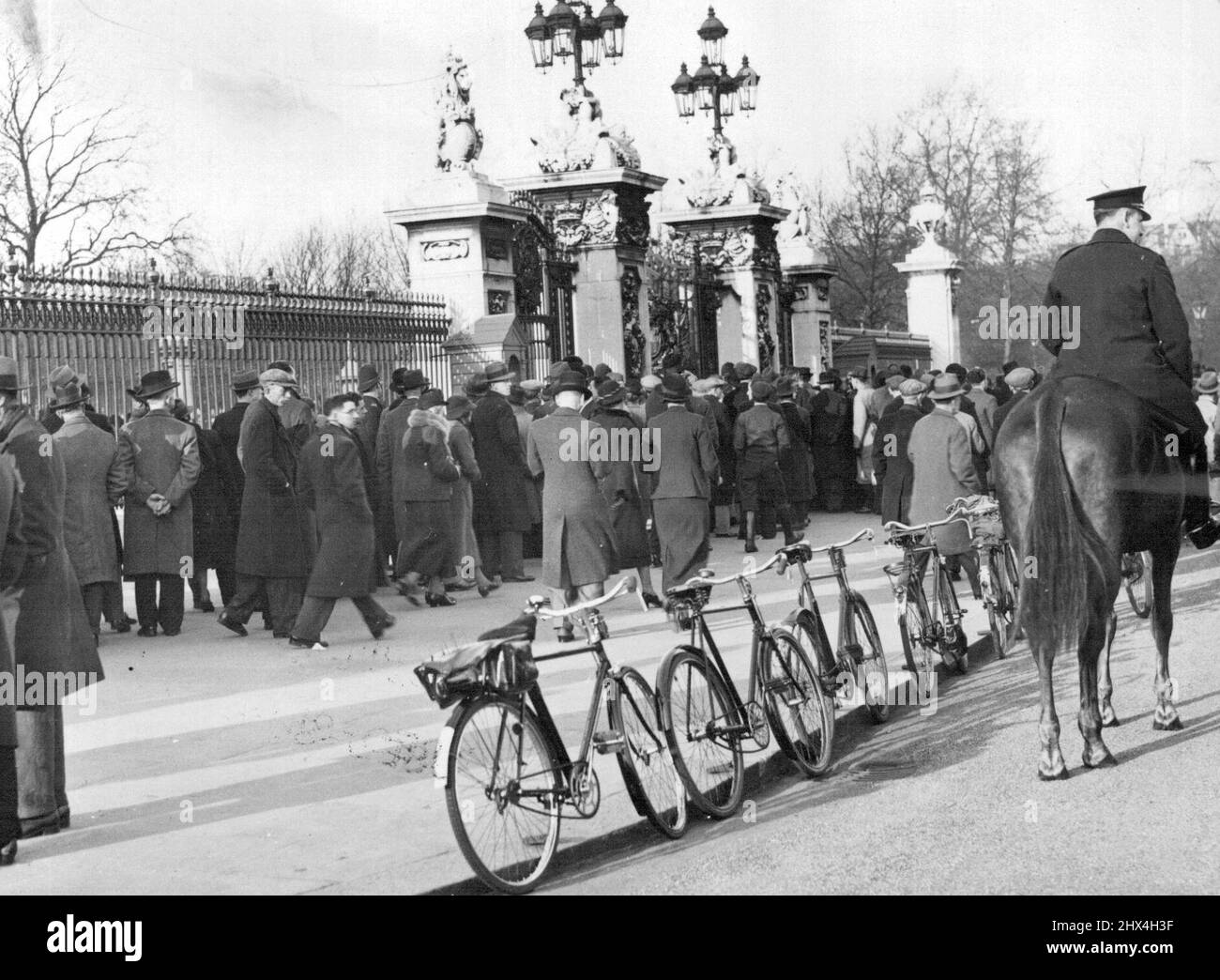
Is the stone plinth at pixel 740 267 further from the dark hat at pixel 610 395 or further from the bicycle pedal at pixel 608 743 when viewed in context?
the bicycle pedal at pixel 608 743

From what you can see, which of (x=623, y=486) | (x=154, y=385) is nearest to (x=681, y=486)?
(x=623, y=486)

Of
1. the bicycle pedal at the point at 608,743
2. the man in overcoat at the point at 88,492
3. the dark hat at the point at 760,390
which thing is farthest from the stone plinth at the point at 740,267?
the bicycle pedal at the point at 608,743

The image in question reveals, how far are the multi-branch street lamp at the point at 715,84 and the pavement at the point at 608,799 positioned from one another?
1437 centimetres

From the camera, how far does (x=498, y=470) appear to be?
624 inches

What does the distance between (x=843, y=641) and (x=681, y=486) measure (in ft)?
13.4

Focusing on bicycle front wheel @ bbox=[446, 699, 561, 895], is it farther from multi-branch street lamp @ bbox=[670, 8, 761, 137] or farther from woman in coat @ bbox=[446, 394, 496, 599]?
multi-branch street lamp @ bbox=[670, 8, 761, 137]

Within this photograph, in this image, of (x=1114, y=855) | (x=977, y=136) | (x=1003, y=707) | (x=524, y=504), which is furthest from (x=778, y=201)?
(x=1114, y=855)

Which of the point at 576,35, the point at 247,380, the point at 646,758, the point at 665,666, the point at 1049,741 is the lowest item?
the point at 1049,741

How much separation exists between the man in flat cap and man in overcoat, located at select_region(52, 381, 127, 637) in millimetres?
6888

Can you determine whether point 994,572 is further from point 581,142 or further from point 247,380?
point 581,142

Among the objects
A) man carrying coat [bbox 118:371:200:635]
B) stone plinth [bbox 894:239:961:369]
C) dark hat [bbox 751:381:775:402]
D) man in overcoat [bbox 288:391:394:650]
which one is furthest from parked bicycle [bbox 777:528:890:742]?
stone plinth [bbox 894:239:961:369]

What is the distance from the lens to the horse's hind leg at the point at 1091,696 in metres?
7.98
